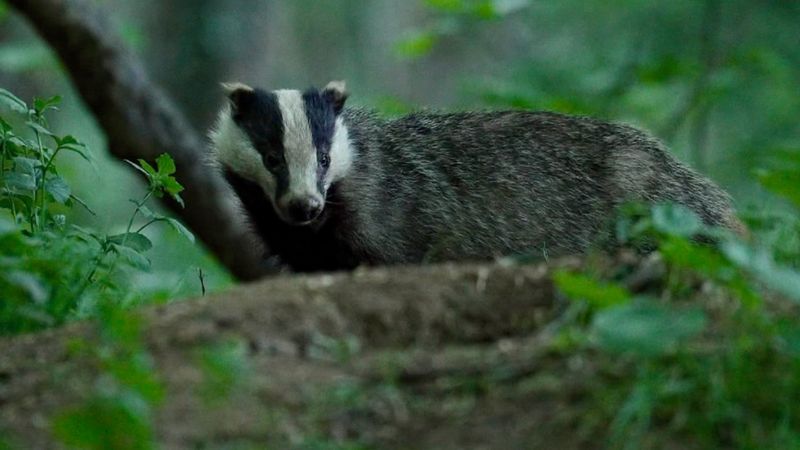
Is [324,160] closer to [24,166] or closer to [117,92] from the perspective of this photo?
[24,166]

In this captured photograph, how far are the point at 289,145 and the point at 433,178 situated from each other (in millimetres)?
778

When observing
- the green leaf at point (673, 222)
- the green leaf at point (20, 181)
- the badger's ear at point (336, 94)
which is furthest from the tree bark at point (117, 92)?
the green leaf at point (673, 222)

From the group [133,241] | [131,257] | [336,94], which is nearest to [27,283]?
[131,257]

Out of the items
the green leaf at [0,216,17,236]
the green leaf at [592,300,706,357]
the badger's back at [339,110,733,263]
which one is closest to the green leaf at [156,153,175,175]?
the green leaf at [0,216,17,236]

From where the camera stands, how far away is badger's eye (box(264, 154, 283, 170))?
5.68m

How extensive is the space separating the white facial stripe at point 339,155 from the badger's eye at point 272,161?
22 cm

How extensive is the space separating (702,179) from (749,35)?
412 centimetres

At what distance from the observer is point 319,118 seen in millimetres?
5789

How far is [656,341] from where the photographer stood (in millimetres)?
2764

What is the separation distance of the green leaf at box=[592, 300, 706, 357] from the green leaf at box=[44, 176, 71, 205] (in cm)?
237

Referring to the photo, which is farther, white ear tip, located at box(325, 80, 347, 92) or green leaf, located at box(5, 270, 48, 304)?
white ear tip, located at box(325, 80, 347, 92)

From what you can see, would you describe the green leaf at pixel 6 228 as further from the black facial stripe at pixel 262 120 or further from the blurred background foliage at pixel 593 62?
the blurred background foliage at pixel 593 62

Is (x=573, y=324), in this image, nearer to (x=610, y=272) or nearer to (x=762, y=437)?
(x=610, y=272)

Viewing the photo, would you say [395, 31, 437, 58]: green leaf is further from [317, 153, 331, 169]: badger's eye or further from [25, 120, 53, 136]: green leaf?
[25, 120, 53, 136]: green leaf
